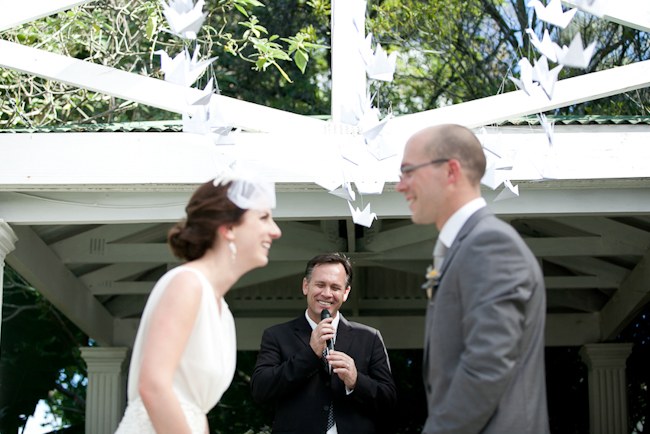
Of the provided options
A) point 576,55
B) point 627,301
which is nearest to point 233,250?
point 576,55

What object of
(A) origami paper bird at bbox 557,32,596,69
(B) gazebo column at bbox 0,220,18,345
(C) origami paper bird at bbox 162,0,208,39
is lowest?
(B) gazebo column at bbox 0,220,18,345

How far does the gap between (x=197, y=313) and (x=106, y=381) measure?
6.93 m

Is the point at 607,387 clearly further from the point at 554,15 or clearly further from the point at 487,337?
the point at 487,337

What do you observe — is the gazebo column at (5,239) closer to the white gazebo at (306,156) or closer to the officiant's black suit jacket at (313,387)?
the white gazebo at (306,156)

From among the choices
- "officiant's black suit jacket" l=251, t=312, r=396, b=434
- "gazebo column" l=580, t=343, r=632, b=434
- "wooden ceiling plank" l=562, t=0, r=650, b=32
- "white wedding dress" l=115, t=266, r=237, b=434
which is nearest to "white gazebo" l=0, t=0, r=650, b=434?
"wooden ceiling plank" l=562, t=0, r=650, b=32

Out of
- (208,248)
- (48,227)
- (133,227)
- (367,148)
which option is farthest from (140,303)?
(208,248)

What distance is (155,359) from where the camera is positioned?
258cm

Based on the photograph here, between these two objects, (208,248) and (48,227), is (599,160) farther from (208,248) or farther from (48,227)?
(48,227)

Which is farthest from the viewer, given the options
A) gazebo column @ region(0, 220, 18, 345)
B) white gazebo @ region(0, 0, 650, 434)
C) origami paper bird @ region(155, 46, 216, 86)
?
gazebo column @ region(0, 220, 18, 345)

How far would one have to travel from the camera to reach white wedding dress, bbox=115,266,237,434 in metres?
2.72

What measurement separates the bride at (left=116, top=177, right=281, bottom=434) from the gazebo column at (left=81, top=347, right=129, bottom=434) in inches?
255

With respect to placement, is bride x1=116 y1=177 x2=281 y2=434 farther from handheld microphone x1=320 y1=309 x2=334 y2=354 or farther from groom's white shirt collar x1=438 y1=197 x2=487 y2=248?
handheld microphone x1=320 y1=309 x2=334 y2=354

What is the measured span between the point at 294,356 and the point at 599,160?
1.99 meters

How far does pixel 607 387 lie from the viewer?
29.9 feet
